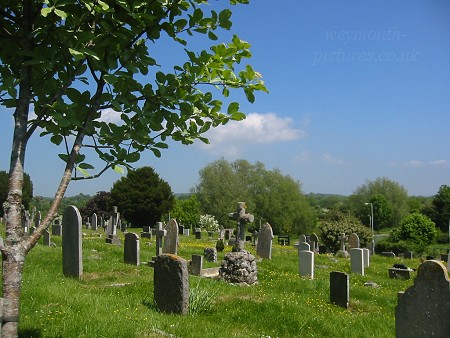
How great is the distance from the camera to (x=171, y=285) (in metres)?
8.52

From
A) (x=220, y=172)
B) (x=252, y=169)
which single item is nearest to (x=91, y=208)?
(x=220, y=172)

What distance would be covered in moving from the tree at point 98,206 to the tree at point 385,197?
51080 millimetres

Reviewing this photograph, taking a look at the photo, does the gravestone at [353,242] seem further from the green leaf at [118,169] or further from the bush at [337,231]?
the green leaf at [118,169]

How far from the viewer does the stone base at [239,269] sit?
504 inches

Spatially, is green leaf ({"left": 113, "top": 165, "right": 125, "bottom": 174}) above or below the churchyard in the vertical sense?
above

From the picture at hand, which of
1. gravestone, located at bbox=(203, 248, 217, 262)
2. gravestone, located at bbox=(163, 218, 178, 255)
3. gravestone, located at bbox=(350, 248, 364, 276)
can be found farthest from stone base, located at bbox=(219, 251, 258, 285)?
gravestone, located at bbox=(350, 248, 364, 276)

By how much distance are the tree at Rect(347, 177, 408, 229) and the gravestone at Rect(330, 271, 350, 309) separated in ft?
268

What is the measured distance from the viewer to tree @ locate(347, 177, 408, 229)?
90.2 metres

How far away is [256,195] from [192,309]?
202 feet

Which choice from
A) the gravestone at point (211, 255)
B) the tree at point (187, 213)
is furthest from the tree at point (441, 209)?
the gravestone at point (211, 255)

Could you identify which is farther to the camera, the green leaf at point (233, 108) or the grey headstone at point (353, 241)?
the grey headstone at point (353, 241)

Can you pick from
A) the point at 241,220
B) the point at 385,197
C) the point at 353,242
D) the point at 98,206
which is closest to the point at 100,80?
the point at 241,220

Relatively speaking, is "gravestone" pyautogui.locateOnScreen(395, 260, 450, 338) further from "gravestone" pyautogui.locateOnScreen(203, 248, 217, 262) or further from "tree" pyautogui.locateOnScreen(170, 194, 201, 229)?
"tree" pyautogui.locateOnScreen(170, 194, 201, 229)

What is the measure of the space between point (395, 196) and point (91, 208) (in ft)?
201
